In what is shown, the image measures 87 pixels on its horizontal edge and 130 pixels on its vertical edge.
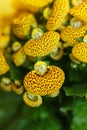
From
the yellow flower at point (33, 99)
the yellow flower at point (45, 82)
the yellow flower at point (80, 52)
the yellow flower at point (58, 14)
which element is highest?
the yellow flower at point (58, 14)

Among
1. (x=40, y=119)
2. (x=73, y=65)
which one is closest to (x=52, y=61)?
(x=73, y=65)

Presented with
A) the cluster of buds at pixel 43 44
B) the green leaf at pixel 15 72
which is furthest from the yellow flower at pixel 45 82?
the green leaf at pixel 15 72

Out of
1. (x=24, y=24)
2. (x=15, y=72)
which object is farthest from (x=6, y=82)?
(x=24, y=24)

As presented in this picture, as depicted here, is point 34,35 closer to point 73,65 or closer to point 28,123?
point 73,65

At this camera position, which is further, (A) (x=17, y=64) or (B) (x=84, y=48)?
(A) (x=17, y=64)

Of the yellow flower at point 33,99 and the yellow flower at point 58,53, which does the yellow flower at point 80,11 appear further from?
the yellow flower at point 33,99

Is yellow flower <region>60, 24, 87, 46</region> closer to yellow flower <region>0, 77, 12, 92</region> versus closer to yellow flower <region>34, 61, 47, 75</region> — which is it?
yellow flower <region>34, 61, 47, 75</region>

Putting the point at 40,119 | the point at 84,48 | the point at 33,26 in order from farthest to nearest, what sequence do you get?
the point at 40,119 < the point at 33,26 < the point at 84,48

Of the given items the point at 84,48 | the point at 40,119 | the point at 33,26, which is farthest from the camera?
the point at 40,119
